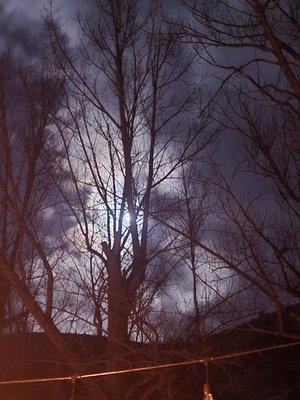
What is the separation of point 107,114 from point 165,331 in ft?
12.7

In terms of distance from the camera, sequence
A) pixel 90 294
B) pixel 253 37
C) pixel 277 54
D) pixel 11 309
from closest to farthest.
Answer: pixel 277 54
pixel 253 37
pixel 90 294
pixel 11 309

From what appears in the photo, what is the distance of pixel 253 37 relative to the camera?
691 cm

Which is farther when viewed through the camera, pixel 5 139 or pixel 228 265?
pixel 5 139

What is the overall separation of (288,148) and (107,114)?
12.7 feet

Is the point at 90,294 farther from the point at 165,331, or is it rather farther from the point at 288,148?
the point at 288,148

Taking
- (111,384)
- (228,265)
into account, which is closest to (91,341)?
(111,384)

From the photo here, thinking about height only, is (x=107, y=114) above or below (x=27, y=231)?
above

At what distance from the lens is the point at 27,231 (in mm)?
10953

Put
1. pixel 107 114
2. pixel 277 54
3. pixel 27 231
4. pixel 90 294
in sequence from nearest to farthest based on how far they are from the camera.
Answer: pixel 277 54 < pixel 90 294 < pixel 107 114 < pixel 27 231

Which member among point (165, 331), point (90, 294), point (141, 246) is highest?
point (141, 246)

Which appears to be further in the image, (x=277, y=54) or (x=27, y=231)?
(x=27, y=231)

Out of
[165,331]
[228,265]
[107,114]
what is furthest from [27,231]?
[228,265]

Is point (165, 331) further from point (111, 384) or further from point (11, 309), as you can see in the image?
point (11, 309)

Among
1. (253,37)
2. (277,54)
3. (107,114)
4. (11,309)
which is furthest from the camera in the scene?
(11,309)
